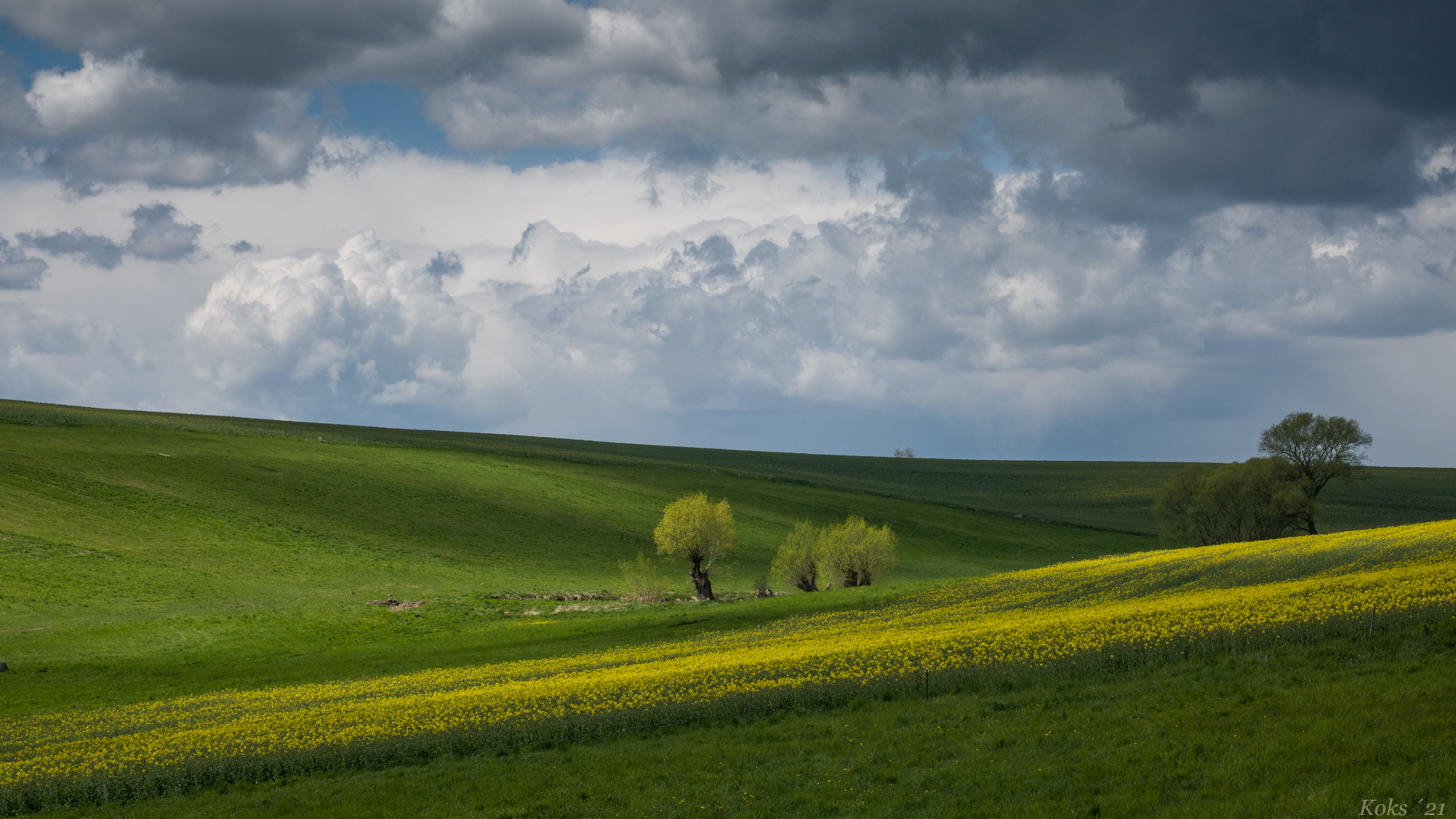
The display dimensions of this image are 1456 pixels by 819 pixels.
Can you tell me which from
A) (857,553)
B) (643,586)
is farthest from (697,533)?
(857,553)

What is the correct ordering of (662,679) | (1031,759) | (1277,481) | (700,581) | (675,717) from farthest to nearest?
→ (1277,481) < (700,581) < (662,679) < (675,717) < (1031,759)

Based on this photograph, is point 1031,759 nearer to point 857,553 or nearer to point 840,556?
point 857,553

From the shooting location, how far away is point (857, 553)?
224 feet

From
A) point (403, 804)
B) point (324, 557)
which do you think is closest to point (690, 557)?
point (324, 557)

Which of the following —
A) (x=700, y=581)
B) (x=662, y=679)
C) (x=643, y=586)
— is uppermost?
(x=662, y=679)

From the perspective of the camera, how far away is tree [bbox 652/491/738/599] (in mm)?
65562

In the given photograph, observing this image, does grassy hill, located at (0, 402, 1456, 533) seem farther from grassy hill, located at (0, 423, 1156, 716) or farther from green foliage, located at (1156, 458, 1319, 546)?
green foliage, located at (1156, 458, 1319, 546)

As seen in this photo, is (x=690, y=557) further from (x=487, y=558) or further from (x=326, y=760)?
(x=326, y=760)

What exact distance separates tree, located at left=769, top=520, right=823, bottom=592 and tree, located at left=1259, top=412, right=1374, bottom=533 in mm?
A: 48204

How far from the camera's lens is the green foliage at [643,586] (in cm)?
6419

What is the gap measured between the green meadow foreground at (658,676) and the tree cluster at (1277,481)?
105ft

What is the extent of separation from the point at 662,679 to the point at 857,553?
41.4m

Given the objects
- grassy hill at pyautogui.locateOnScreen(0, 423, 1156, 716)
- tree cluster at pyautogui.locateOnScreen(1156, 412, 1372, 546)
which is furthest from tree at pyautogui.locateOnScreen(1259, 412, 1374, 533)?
grassy hill at pyautogui.locateOnScreen(0, 423, 1156, 716)
